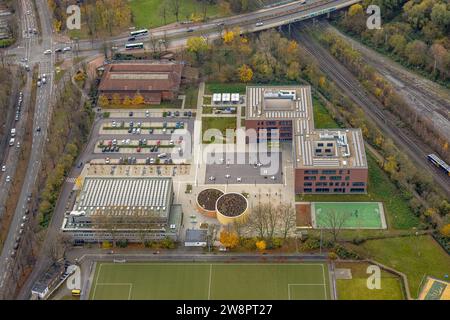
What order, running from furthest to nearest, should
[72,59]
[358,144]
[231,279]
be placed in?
[72,59] → [358,144] → [231,279]

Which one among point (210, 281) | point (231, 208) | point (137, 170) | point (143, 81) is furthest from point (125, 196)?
point (143, 81)

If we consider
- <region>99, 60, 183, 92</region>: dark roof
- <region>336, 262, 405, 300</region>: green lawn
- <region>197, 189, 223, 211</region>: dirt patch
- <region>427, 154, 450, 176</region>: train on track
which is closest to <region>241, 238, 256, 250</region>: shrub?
<region>197, 189, 223, 211</region>: dirt patch

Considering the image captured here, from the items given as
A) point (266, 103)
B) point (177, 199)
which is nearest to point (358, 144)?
point (266, 103)

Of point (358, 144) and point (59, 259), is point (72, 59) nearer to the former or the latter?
point (59, 259)

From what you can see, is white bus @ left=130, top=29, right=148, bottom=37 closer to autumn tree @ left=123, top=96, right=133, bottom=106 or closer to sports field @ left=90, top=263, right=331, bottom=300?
autumn tree @ left=123, top=96, right=133, bottom=106

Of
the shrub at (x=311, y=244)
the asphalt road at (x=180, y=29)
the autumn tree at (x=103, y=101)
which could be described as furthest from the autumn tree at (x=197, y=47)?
the shrub at (x=311, y=244)

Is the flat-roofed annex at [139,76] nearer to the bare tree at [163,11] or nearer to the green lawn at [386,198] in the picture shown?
the bare tree at [163,11]
